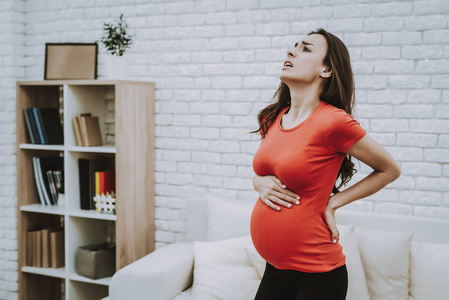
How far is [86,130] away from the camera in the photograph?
299cm

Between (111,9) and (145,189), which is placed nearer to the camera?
(145,189)

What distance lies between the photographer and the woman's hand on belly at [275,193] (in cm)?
157

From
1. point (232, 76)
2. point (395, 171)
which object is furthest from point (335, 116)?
point (232, 76)

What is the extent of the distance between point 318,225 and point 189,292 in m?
1.22

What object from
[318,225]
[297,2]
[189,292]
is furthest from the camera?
[297,2]

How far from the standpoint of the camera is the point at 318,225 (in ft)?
5.09

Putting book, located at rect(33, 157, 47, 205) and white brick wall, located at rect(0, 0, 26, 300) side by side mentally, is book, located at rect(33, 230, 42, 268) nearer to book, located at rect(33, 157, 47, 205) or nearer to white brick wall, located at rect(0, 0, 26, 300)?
book, located at rect(33, 157, 47, 205)

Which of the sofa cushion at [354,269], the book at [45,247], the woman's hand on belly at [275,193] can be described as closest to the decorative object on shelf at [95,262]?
the book at [45,247]

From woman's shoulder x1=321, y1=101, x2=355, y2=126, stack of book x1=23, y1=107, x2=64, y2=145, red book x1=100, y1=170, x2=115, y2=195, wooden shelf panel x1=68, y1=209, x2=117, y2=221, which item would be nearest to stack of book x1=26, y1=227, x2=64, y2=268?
wooden shelf panel x1=68, y1=209, x2=117, y2=221

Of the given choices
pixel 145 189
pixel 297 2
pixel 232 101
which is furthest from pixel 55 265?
pixel 297 2

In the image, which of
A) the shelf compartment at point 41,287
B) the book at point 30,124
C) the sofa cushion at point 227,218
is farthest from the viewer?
the shelf compartment at point 41,287

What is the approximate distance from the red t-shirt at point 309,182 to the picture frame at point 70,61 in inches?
78.8

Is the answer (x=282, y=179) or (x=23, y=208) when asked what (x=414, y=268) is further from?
(x=23, y=208)

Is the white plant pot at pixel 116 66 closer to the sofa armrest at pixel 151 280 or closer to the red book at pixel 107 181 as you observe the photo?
the red book at pixel 107 181
